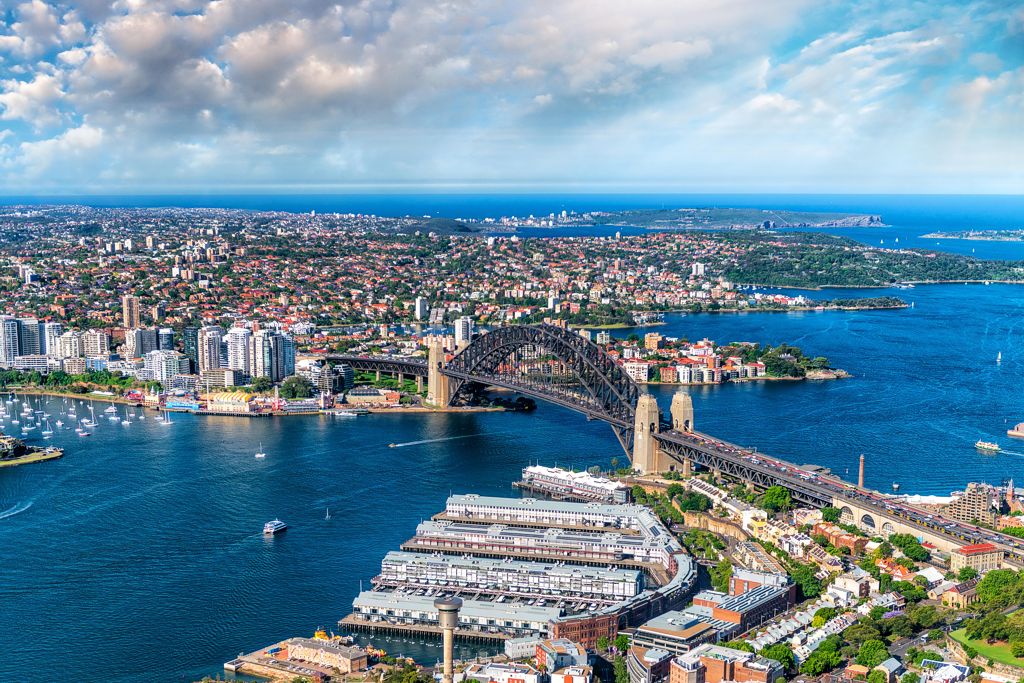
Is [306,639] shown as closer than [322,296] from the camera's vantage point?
Yes

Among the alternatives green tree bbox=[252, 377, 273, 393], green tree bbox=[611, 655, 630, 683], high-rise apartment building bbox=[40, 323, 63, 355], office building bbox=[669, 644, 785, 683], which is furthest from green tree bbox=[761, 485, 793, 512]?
high-rise apartment building bbox=[40, 323, 63, 355]

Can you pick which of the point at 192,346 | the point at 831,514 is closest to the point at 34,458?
the point at 192,346

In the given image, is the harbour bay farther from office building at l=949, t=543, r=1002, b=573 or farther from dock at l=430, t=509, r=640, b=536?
office building at l=949, t=543, r=1002, b=573

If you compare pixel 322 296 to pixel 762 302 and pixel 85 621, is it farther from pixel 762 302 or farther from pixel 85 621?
pixel 85 621

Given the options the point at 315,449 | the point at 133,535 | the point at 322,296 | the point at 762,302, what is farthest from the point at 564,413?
the point at 762,302

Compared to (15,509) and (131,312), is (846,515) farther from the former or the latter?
(131,312)

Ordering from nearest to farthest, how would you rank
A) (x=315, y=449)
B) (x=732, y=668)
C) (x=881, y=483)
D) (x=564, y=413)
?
(x=732, y=668)
(x=881, y=483)
(x=315, y=449)
(x=564, y=413)
